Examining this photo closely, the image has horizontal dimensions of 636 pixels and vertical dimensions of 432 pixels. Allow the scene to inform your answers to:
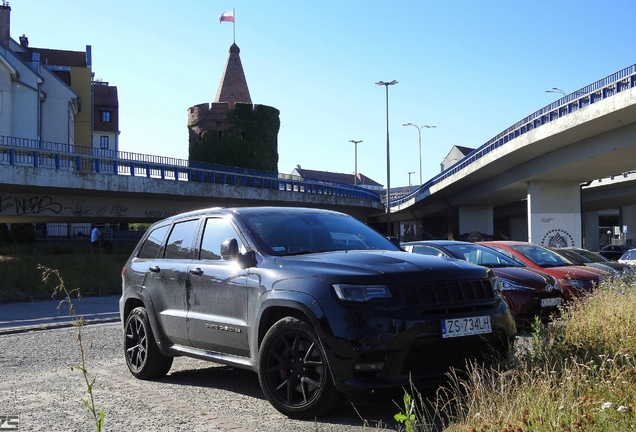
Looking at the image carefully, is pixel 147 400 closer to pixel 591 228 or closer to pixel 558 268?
pixel 558 268

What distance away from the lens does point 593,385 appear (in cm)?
473

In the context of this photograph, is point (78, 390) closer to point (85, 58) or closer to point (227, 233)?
point (227, 233)

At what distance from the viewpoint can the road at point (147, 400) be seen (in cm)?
543

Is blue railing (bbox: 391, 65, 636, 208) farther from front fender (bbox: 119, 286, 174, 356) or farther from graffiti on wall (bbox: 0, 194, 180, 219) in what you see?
front fender (bbox: 119, 286, 174, 356)

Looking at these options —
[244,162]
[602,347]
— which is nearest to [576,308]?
[602,347]

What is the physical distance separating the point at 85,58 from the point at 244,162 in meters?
17.8

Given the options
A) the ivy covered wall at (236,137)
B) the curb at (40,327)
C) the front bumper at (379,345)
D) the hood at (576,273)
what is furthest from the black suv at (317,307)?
the ivy covered wall at (236,137)

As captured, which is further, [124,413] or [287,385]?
[124,413]

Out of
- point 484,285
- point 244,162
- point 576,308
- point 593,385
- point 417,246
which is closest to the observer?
point 593,385

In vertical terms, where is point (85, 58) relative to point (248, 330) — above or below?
above

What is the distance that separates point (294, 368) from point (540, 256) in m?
9.11

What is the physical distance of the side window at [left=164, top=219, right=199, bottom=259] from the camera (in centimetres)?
714

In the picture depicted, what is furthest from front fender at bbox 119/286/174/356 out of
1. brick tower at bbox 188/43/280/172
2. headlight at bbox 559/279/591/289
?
brick tower at bbox 188/43/280/172

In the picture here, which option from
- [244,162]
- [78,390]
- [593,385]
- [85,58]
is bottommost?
[78,390]
